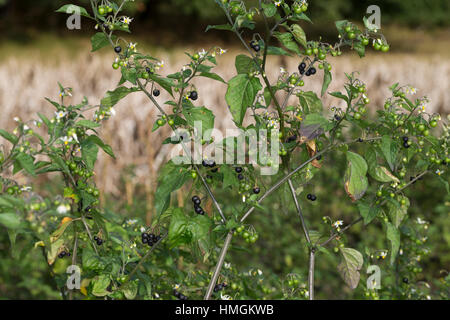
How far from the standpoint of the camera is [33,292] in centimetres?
366

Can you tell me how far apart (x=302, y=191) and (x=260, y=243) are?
286 cm

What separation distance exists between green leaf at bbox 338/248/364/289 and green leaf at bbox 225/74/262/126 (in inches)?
27.5

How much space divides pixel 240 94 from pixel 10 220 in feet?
Result: 2.92

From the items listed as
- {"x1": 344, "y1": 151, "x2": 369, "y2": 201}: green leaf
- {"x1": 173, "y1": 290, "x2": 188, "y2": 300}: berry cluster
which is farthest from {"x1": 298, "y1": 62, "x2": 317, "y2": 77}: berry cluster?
{"x1": 173, "y1": 290, "x2": 188, "y2": 300}: berry cluster

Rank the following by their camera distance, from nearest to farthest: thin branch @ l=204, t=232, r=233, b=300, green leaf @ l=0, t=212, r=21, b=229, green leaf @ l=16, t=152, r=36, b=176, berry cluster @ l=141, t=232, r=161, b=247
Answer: green leaf @ l=0, t=212, r=21, b=229 < green leaf @ l=16, t=152, r=36, b=176 < thin branch @ l=204, t=232, r=233, b=300 < berry cluster @ l=141, t=232, r=161, b=247

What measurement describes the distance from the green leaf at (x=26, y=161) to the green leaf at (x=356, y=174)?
1067 mm

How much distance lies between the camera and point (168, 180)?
1.87 metres

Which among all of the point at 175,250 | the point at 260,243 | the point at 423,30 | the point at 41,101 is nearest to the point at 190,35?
the point at 423,30

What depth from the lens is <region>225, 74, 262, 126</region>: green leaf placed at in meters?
1.84

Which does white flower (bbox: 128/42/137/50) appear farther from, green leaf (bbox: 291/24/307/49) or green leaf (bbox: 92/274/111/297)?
green leaf (bbox: 92/274/111/297)

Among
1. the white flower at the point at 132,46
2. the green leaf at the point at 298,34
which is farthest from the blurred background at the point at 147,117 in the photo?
the white flower at the point at 132,46

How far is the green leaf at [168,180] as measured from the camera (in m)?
1.85

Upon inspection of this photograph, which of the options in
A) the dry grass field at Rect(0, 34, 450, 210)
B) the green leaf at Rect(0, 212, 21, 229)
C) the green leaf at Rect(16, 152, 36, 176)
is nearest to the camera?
the green leaf at Rect(0, 212, 21, 229)

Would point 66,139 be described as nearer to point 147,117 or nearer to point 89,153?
point 89,153
